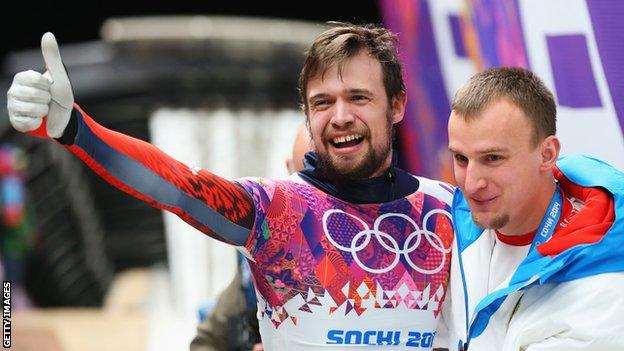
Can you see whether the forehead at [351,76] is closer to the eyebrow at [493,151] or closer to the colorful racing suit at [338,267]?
the colorful racing suit at [338,267]

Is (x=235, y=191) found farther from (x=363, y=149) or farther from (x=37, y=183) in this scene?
(x=37, y=183)

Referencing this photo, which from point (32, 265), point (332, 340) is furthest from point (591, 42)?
point (32, 265)

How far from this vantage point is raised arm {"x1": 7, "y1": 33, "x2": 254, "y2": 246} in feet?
10.1

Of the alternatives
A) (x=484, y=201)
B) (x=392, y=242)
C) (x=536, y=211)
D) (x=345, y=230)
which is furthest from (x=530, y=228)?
(x=345, y=230)

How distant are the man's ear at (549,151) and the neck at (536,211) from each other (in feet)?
0.19

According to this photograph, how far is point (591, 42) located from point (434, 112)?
554 centimetres

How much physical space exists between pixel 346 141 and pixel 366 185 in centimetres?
17

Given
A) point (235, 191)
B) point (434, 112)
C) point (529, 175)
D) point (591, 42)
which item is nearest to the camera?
point (529, 175)

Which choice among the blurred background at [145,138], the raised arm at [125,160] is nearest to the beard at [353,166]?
the raised arm at [125,160]

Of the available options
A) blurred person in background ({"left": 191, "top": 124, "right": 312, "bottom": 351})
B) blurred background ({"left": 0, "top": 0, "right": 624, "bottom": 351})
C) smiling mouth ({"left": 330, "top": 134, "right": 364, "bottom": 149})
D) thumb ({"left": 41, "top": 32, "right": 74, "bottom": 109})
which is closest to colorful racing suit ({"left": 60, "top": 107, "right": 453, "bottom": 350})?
smiling mouth ({"left": 330, "top": 134, "right": 364, "bottom": 149})

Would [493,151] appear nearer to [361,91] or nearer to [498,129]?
[498,129]

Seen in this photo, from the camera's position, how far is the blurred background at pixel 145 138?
18.8 m

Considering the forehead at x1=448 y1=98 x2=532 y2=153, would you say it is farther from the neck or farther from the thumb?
the thumb

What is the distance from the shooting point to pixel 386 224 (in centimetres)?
396
